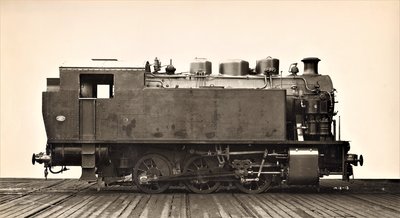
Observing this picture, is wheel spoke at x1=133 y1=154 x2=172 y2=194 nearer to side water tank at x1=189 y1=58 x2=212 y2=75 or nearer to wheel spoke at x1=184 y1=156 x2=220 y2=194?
wheel spoke at x1=184 y1=156 x2=220 y2=194

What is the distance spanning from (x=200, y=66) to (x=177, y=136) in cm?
205

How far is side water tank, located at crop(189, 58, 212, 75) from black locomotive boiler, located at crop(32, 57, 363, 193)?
0.41 metres

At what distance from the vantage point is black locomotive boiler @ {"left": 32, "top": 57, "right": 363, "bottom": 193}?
1362 cm

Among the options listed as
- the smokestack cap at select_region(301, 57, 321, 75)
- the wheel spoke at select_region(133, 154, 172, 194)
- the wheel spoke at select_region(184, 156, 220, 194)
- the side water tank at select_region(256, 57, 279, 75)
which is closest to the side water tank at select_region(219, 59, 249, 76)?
the side water tank at select_region(256, 57, 279, 75)

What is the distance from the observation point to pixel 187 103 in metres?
13.8

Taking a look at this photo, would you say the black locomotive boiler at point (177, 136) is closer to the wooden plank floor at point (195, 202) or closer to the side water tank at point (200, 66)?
the side water tank at point (200, 66)

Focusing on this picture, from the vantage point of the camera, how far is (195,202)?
11.9 meters

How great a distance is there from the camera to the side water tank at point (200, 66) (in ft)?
47.5

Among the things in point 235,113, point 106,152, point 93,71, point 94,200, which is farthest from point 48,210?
point 235,113

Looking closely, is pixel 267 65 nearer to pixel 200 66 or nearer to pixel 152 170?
pixel 200 66

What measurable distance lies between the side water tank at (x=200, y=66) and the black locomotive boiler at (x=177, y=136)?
41 cm

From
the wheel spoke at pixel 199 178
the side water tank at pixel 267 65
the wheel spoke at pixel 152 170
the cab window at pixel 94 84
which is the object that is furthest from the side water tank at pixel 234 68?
the cab window at pixel 94 84

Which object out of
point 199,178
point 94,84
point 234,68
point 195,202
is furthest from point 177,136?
point 94,84

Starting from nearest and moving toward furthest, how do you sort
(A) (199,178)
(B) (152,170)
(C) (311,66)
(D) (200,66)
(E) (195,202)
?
(E) (195,202)
(A) (199,178)
(B) (152,170)
(D) (200,66)
(C) (311,66)
